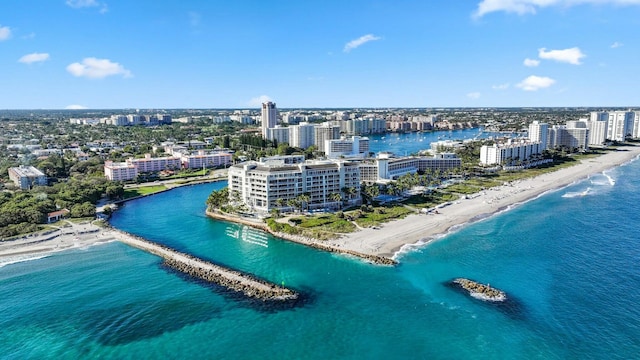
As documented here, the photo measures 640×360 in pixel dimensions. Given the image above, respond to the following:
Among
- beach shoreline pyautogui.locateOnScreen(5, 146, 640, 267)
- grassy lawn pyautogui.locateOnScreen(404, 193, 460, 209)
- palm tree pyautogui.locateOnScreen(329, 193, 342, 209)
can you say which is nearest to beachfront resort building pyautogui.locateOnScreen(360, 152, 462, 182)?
grassy lawn pyautogui.locateOnScreen(404, 193, 460, 209)

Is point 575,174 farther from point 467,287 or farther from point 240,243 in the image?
point 240,243

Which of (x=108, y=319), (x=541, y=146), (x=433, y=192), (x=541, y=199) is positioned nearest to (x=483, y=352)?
(x=108, y=319)

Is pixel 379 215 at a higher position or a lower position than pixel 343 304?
higher

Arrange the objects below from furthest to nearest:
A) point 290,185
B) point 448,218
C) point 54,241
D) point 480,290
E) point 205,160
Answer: point 205,160 → point 290,185 → point 448,218 → point 54,241 → point 480,290

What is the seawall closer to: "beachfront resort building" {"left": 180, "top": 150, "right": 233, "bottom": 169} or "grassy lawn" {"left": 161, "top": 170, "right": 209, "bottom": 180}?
"grassy lawn" {"left": 161, "top": 170, "right": 209, "bottom": 180}

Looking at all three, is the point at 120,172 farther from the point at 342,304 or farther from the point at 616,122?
the point at 616,122

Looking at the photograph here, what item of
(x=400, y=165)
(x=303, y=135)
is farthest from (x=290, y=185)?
(x=303, y=135)
